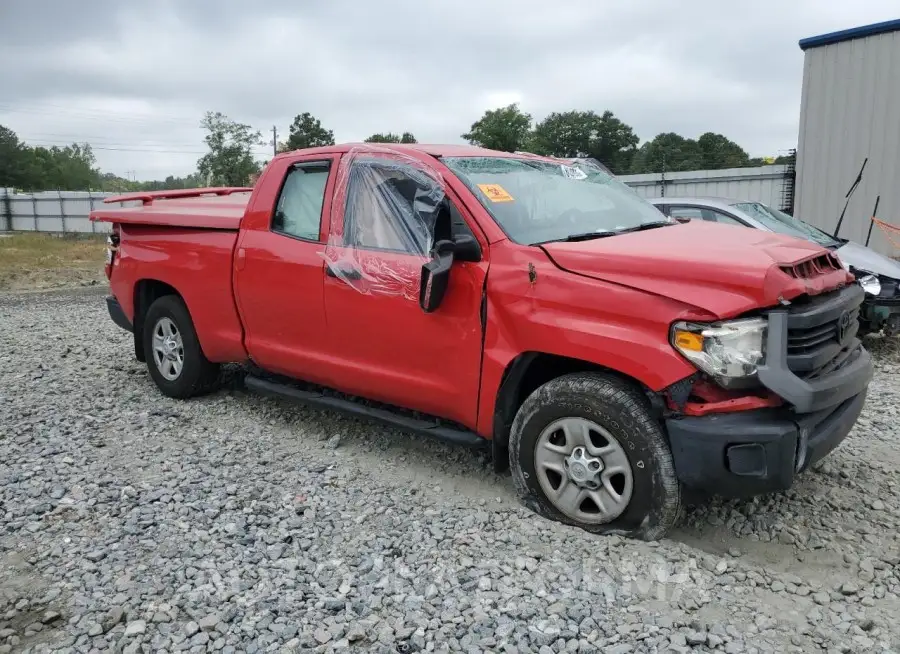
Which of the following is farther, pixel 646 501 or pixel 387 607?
pixel 646 501

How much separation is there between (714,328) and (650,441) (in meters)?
0.56

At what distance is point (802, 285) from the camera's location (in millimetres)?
3143

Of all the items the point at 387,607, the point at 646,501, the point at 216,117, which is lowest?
the point at 387,607

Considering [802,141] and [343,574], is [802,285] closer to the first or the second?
[343,574]

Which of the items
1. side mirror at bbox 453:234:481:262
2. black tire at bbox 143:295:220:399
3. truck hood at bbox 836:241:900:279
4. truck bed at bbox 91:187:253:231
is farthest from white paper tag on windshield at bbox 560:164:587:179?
truck hood at bbox 836:241:900:279

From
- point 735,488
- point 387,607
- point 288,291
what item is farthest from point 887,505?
point 288,291

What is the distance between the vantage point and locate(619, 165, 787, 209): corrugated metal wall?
552 inches

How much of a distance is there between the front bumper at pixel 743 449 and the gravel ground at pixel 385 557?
0.41 metres

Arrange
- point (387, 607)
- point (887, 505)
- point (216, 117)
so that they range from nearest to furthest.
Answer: point (387, 607) < point (887, 505) < point (216, 117)

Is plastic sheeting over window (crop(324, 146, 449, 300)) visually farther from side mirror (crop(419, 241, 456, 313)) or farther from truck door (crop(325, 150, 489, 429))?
side mirror (crop(419, 241, 456, 313))

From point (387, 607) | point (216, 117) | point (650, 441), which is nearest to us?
point (387, 607)

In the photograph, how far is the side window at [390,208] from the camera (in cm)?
400

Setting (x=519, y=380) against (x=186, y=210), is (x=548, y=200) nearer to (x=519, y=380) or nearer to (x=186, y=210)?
(x=519, y=380)

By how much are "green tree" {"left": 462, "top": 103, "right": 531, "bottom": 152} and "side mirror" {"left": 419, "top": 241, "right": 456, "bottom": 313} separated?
45.6 metres
